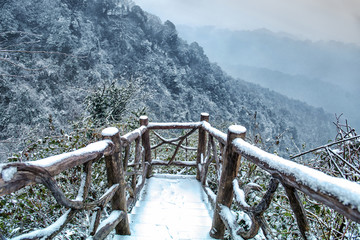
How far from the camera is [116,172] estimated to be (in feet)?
5.24

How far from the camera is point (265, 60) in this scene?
146m

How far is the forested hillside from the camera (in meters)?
12.2

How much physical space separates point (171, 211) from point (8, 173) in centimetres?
209

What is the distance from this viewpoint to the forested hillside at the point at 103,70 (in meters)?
12.2

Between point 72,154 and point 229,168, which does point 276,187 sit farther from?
point 72,154

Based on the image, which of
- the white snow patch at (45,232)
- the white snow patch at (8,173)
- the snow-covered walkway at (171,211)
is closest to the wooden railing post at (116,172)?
the snow-covered walkway at (171,211)

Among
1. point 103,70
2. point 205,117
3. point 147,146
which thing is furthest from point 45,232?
point 103,70

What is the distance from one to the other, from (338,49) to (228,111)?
17609cm

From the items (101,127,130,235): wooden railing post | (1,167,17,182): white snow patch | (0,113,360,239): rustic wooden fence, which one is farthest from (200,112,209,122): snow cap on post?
(1,167,17,182): white snow patch

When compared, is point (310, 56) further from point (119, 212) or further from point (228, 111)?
point (119, 212)

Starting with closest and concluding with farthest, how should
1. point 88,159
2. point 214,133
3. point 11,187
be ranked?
point 11,187 < point 88,159 < point 214,133

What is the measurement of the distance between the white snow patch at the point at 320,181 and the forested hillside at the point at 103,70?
6.52 metres

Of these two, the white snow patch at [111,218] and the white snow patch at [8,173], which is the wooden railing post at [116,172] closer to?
the white snow patch at [111,218]

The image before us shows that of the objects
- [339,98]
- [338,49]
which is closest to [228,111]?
[339,98]
